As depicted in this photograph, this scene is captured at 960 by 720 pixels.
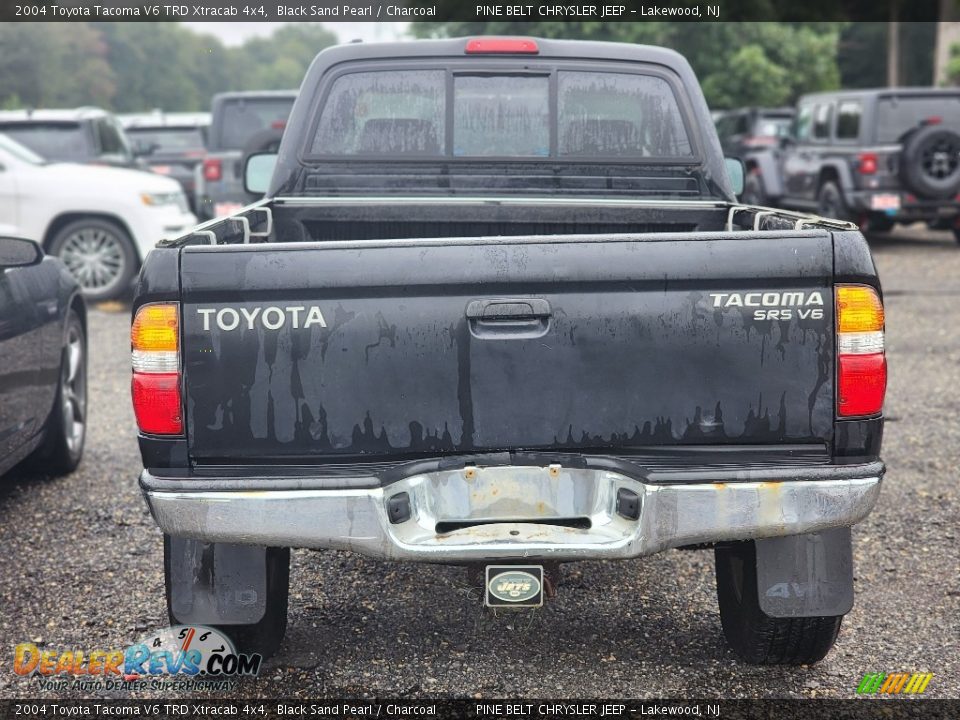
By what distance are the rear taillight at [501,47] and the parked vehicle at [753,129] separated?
1520cm

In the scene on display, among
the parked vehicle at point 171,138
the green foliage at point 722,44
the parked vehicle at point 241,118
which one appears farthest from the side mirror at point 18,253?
the green foliage at point 722,44

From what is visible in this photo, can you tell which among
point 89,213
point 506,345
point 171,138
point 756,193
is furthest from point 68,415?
point 171,138

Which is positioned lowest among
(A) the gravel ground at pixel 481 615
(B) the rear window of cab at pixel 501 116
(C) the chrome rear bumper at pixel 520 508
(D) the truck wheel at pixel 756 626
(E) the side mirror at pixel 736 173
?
(A) the gravel ground at pixel 481 615

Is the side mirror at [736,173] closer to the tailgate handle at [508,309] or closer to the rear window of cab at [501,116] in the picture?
the rear window of cab at [501,116]

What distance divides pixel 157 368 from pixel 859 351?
1.77m

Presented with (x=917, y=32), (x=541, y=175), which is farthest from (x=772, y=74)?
(x=541, y=175)

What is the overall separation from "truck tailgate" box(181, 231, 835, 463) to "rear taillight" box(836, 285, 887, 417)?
0.04 meters

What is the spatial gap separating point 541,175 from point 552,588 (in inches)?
80.0

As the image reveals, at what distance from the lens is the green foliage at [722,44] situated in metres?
27.1

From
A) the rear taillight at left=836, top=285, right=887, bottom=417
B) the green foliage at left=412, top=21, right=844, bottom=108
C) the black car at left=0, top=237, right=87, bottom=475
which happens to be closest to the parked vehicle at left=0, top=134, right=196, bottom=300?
the black car at left=0, top=237, right=87, bottom=475

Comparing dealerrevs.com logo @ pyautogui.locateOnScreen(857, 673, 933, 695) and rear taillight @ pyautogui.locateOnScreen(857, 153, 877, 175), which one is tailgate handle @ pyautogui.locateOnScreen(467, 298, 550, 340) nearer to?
dealerrevs.com logo @ pyautogui.locateOnScreen(857, 673, 933, 695)

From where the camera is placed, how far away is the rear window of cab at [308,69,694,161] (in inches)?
194

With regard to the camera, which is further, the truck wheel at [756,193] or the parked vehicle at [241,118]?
the truck wheel at [756,193]

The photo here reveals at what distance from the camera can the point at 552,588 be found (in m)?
3.46
